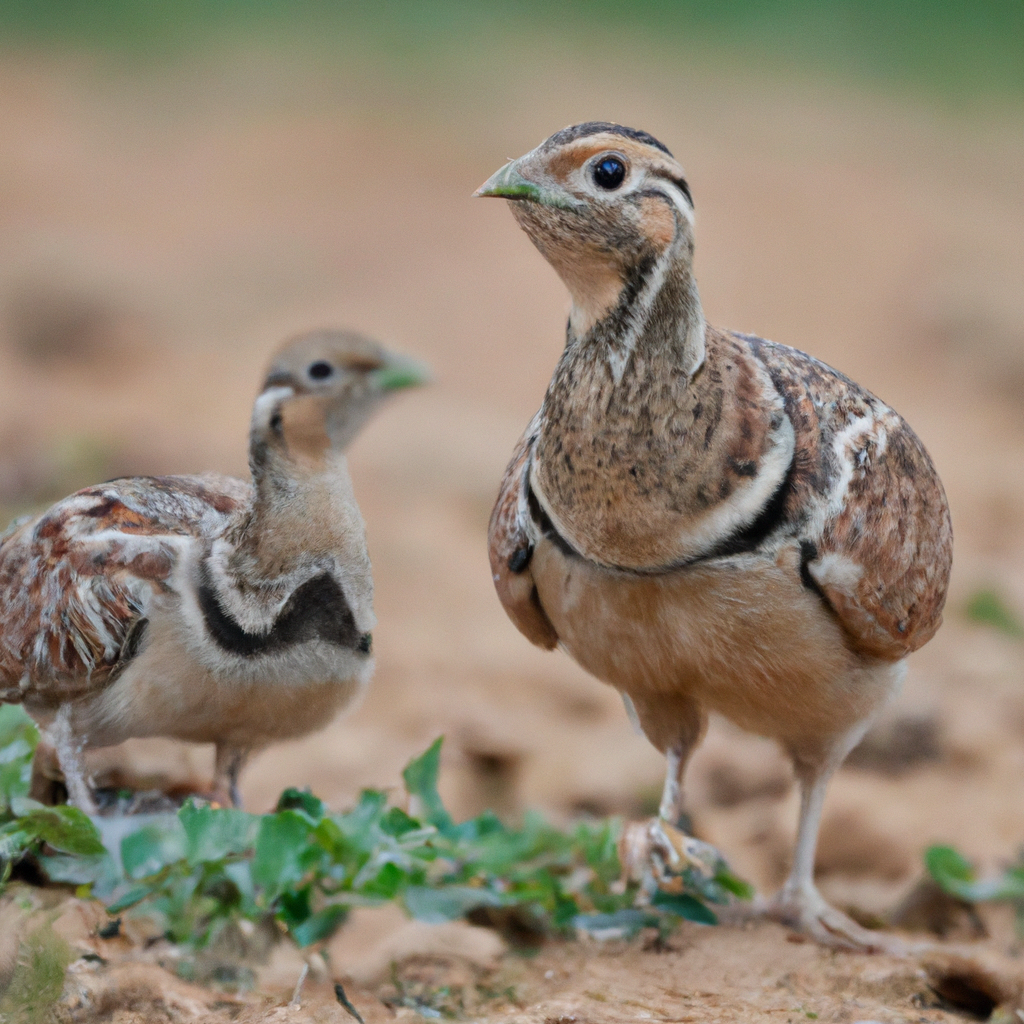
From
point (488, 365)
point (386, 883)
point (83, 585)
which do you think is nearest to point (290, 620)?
point (83, 585)

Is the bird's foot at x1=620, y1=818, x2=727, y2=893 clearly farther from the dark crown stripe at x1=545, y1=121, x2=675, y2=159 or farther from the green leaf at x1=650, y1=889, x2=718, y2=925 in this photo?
the dark crown stripe at x1=545, y1=121, x2=675, y2=159

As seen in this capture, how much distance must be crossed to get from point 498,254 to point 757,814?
8.00 meters

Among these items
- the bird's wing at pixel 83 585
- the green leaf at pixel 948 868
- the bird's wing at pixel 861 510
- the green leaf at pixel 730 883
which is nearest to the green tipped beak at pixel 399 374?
the bird's wing at pixel 83 585

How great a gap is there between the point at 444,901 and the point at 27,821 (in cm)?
106

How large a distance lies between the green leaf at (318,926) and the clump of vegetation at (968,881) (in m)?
1.86

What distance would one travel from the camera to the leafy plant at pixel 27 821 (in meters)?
3.30

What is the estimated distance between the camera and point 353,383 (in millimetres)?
3121

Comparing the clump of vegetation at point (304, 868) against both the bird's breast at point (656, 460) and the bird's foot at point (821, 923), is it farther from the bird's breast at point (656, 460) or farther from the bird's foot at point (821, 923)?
the bird's breast at point (656, 460)

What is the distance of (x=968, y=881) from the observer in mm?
4305

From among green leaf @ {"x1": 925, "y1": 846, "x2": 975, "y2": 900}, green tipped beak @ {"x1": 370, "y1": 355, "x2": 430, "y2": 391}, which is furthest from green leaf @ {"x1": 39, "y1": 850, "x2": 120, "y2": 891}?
green leaf @ {"x1": 925, "y1": 846, "x2": 975, "y2": 900}

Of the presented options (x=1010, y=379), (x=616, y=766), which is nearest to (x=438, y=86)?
(x=1010, y=379)

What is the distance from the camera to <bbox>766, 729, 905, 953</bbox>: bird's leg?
12.9 feet

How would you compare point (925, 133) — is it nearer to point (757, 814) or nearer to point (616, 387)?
point (757, 814)

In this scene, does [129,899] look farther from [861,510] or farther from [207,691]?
[861,510]
